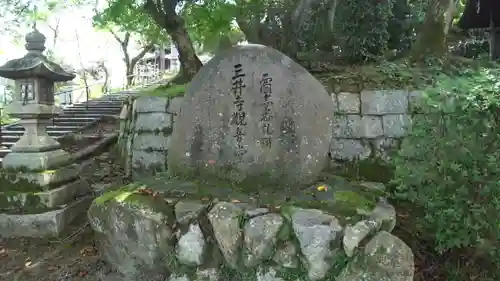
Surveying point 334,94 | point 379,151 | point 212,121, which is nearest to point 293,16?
point 334,94

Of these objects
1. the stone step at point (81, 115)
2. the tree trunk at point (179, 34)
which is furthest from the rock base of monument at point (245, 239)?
the stone step at point (81, 115)

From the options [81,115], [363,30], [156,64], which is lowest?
[81,115]

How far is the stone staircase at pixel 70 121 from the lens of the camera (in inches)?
428

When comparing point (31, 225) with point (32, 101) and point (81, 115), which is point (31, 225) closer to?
point (32, 101)

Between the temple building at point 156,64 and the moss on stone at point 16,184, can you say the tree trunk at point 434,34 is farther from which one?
the temple building at point 156,64

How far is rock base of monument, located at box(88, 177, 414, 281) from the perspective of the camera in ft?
10.7

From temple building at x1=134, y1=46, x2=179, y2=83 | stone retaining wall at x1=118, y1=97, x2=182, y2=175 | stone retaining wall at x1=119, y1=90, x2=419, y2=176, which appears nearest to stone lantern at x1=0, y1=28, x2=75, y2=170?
stone retaining wall at x1=118, y1=97, x2=182, y2=175

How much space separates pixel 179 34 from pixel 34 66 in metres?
3.39

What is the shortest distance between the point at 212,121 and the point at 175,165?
25.4 inches

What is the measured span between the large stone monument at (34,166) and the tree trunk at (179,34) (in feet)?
9.21

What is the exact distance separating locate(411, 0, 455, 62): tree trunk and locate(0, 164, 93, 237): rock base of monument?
20.1ft

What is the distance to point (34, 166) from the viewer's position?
541 centimetres

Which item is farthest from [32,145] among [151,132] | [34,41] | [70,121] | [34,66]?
[70,121]

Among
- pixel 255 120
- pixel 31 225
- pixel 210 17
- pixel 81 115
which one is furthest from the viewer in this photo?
pixel 81 115
